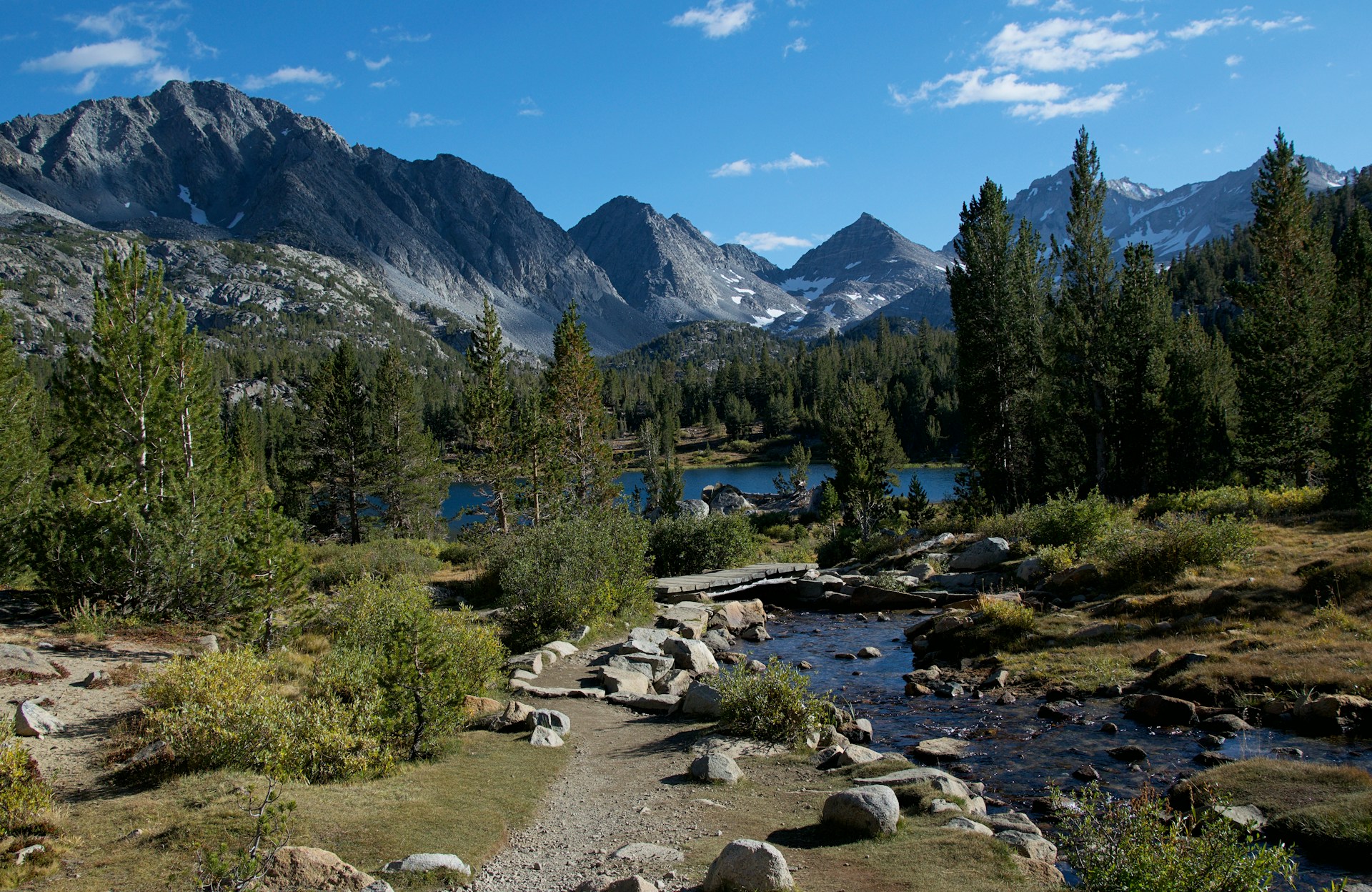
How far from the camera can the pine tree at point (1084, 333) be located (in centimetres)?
3500

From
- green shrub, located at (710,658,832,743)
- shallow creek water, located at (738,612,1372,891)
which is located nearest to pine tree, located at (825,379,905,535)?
shallow creek water, located at (738,612,1372,891)

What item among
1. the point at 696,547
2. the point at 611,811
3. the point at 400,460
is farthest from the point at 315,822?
the point at 400,460

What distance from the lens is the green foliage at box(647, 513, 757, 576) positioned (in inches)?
1298

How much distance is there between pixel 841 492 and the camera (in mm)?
40469

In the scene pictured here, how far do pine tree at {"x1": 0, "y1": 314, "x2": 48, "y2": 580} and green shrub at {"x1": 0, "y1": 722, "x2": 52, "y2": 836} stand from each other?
1281cm

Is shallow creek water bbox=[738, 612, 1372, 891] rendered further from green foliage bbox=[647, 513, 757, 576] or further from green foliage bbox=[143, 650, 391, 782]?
green foliage bbox=[647, 513, 757, 576]

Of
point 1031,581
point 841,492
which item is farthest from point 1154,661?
point 841,492

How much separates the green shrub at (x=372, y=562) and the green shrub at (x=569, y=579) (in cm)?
660

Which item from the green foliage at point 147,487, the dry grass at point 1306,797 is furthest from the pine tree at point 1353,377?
the green foliage at point 147,487

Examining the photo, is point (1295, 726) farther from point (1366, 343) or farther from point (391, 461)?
point (391, 461)

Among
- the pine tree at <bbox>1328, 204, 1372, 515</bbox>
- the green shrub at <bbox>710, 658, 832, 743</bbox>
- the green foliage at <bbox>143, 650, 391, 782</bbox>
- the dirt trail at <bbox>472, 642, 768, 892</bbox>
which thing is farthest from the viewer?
the pine tree at <bbox>1328, 204, 1372, 515</bbox>

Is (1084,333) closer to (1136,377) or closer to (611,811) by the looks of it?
(1136,377)

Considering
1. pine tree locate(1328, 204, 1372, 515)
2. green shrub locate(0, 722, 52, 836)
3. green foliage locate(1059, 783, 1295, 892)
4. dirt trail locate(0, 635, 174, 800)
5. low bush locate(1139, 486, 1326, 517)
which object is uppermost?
pine tree locate(1328, 204, 1372, 515)

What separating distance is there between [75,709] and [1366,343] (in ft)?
145
